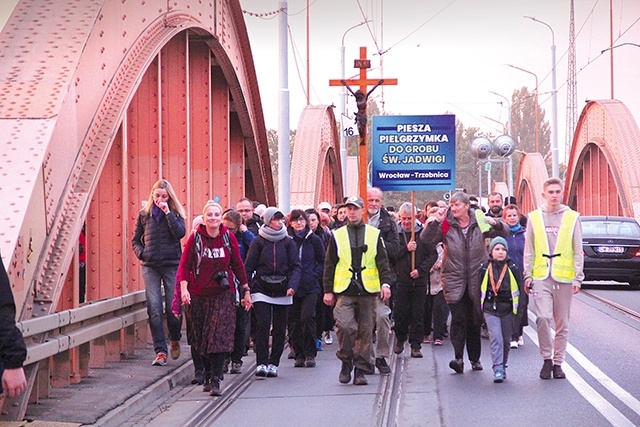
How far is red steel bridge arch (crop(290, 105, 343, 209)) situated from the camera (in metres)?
27.7

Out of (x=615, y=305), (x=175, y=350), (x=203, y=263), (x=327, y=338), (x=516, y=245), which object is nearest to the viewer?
(x=203, y=263)

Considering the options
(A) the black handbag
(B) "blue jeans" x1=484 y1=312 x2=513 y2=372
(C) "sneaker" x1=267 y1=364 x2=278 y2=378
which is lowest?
(C) "sneaker" x1=267 y1=364 x2=278 y2=378

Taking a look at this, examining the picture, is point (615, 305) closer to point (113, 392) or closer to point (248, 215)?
point (248, 215)

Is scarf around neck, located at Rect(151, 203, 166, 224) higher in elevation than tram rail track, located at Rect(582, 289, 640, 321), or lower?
higher

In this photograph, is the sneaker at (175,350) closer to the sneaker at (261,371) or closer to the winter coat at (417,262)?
the sneaker at (261,371)

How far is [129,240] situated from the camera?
1324cm

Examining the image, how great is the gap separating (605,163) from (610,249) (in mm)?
12477

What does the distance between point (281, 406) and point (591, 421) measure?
2540 millimetres

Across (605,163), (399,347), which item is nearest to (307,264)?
(399,347)

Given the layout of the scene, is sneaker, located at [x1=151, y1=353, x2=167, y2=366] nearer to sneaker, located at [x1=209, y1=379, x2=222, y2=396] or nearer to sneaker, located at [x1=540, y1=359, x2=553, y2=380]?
sneaker, located at [x1=209, y1=379, x2=222, y2=396]

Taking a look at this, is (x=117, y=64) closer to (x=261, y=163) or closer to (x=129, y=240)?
(x=129, y=240)

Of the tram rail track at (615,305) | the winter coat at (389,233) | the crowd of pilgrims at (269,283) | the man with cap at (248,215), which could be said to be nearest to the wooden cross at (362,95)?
the crowd of pilgrims at (269,283)

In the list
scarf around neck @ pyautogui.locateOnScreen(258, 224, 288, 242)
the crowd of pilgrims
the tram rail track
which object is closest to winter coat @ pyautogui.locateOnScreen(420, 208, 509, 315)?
the crowd of pilgrims

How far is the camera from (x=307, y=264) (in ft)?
41.9
